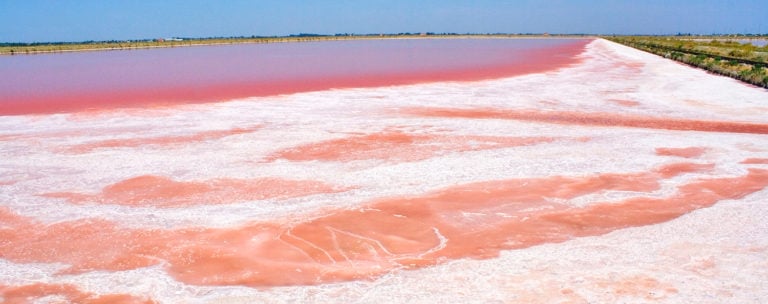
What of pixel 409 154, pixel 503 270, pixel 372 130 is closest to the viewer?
pixel 503 270

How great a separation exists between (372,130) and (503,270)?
22.8ft

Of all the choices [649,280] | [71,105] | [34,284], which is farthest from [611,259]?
[71,105]

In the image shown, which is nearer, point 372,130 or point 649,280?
point 649,280

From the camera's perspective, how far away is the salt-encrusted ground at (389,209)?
205 inches

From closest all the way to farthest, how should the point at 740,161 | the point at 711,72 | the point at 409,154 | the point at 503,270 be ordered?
the point at 503,270 < the point at 740,161 < the point at 409,154 < the point at 711,72

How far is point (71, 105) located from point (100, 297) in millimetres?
13889

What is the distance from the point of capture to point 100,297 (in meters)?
5.07

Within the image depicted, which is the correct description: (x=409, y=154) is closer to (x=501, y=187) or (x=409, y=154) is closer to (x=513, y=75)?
(x=501, y=187)

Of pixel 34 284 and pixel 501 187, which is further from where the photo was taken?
pixel 501 187

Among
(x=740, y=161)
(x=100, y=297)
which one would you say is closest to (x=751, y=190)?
(x=740, y=161)

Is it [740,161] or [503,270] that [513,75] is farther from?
[503,270]

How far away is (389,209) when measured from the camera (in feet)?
23.6

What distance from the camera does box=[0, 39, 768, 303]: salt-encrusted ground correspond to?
17.1 feet

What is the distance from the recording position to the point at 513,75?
25.2m
